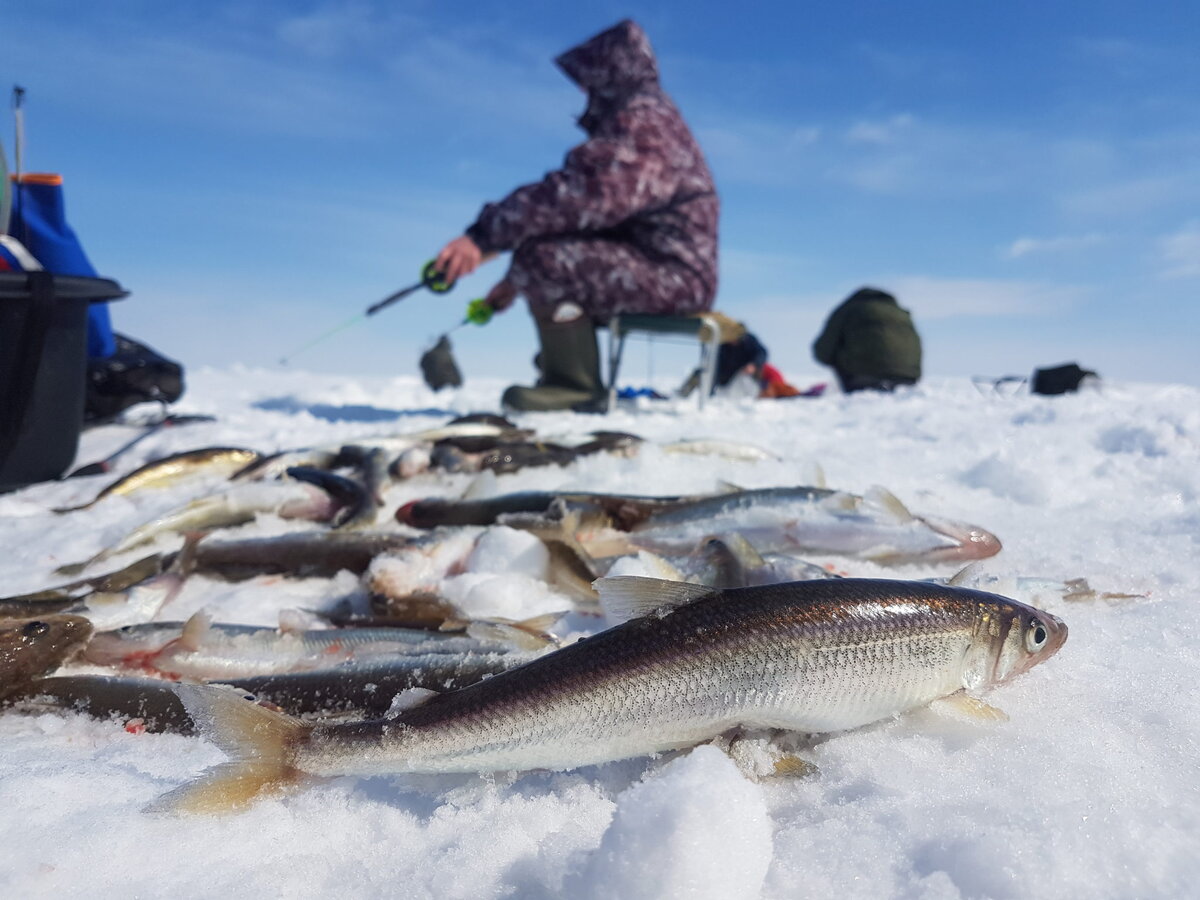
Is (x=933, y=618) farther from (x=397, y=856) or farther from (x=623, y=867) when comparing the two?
(x=397, y=856)

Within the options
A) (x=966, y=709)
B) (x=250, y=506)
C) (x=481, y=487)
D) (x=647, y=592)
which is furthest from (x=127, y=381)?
(x=966, y=709)

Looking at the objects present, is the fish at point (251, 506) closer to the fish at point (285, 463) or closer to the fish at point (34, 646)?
the fish at point (285, 463)

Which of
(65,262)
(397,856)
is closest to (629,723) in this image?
(397,856)

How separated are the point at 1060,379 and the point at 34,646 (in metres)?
10.0

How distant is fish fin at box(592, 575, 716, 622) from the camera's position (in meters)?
1.50

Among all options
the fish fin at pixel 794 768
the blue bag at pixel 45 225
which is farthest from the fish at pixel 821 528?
the blue bag at pixel 45 225

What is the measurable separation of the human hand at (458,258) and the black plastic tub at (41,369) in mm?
3116

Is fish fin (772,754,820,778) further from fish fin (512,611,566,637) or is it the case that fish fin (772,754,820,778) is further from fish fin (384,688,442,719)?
fish fin (512,611,566,637)

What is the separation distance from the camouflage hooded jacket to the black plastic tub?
3670 millimetres

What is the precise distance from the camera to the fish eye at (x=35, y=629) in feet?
6.77

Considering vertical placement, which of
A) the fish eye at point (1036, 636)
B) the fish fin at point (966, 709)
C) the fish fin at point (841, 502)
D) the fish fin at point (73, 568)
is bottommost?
the fish fin at point (73, 568)

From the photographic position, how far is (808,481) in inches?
148

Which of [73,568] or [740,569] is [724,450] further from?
[73,568]

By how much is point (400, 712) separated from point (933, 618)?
1076mm
